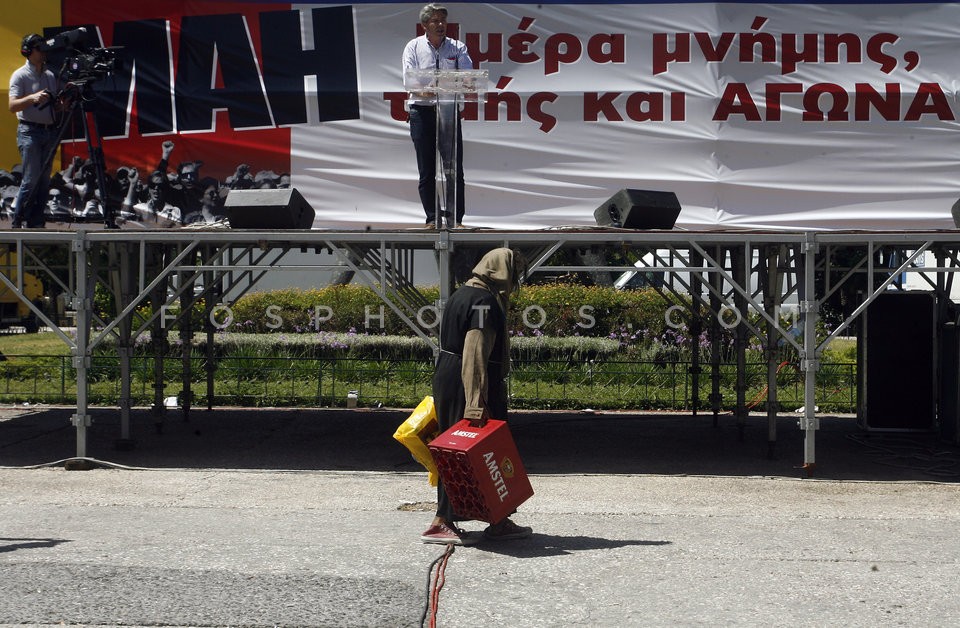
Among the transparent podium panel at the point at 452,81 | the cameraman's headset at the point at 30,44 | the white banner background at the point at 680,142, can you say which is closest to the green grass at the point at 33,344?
the cameraman's headset at the point at 30,44

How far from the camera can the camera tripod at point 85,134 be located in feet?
39.2

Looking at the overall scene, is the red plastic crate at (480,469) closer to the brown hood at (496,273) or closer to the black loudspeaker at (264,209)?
the brown hood at (496,273)

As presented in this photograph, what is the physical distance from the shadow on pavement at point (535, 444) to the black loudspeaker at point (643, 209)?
2.58 meters

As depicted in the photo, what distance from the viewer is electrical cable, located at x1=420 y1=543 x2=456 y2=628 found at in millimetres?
5730

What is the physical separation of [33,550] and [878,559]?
554 cm

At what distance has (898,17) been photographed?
13422 mm

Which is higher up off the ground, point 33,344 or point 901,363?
point 901,363

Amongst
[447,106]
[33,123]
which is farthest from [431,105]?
[33,123]

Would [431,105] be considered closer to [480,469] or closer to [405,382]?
[480,469]

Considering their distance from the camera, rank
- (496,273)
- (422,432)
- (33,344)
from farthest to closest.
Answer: (33,344)
(422,432)
(496,273)

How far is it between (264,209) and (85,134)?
2.65 metres

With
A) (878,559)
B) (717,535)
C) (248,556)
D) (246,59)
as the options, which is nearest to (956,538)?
(878,559)

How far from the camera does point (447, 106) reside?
11367 millimetres

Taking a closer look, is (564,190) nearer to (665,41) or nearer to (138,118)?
(665,41)
